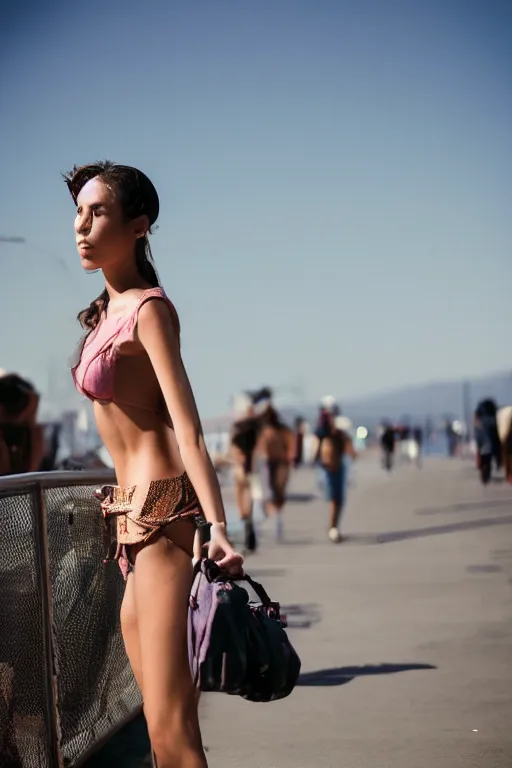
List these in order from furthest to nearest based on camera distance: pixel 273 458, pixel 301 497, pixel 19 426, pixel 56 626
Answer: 1. pixel 301 497
2. pixel 273 458
3. pixel 19 426
4. pixel 56 626

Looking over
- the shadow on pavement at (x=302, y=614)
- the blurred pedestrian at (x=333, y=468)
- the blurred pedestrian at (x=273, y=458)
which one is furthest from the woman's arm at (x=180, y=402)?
the blurred pedestrian at (x=333, y=468)

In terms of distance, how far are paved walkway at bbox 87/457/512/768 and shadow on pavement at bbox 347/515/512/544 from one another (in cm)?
73

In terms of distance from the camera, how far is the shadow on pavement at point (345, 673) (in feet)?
24.2

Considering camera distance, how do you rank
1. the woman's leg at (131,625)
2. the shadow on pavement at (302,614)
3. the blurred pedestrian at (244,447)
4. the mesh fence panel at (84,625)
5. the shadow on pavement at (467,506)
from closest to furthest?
the woman's leg at (131,625), the mesh fence panel at (84,625), the shadow on pavement at (302,614), the blurred pedestrian at (244,447), the shadow on pavement at (467,506)

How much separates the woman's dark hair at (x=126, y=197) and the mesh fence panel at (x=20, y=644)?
0.90 m

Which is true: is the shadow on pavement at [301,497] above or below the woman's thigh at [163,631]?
below

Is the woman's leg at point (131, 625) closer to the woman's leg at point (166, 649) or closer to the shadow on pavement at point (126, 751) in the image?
the woman's leg at point (166, 649)

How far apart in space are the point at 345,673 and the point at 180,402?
4.64m

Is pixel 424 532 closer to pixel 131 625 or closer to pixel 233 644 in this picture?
pixel 131 625

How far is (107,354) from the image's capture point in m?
3.40

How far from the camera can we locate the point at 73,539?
5.27 m

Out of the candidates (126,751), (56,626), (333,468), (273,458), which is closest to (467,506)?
(333,468)

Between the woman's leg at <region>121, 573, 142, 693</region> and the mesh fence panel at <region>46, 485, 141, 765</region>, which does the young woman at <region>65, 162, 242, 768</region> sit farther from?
the mesh fence panel at <region>46, 485, 141, 765</region>

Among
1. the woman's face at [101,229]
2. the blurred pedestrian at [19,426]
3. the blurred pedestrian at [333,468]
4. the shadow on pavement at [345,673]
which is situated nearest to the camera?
the woman's face at [101,229]
